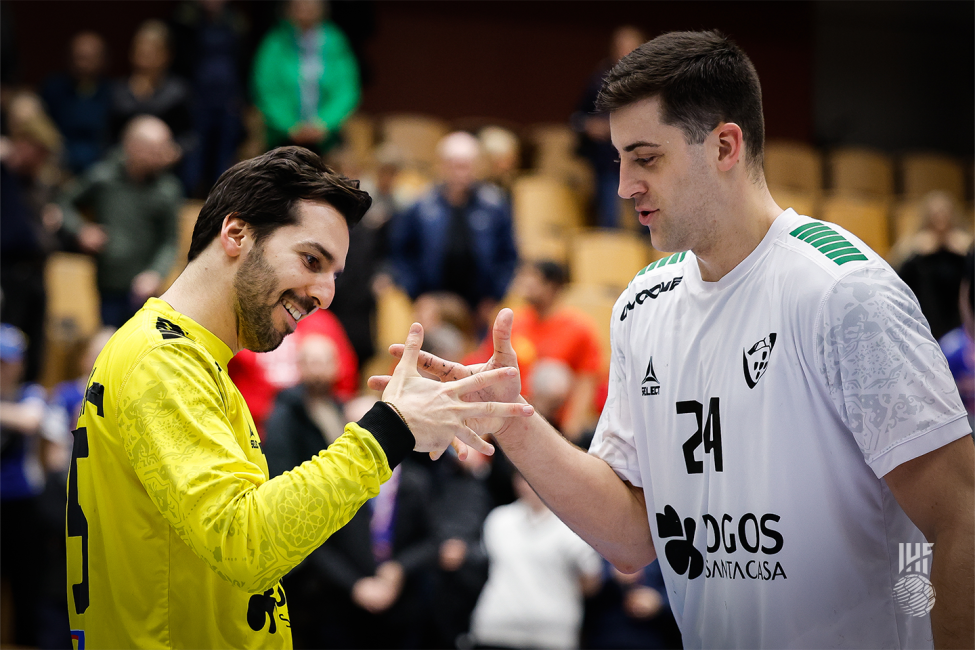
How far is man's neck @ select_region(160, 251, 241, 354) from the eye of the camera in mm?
2311

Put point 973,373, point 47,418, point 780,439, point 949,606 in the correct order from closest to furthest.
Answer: point 949,606 < point 780,439 < point 973,373 < point 47,418

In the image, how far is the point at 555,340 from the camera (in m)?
6.90

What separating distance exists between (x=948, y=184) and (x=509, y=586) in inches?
363

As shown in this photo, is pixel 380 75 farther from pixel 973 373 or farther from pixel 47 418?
pixel 973 373

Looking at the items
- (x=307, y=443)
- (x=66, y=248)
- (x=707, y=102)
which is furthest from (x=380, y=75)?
(x=707, y=102)

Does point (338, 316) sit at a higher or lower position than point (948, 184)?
lower

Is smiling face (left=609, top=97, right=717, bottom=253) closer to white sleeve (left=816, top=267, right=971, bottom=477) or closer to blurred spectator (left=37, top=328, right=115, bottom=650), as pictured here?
white sleeve (left=816, top=267, right=971, bottom=477)

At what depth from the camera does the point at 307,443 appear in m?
5.39

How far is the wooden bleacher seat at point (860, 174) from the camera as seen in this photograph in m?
12.1

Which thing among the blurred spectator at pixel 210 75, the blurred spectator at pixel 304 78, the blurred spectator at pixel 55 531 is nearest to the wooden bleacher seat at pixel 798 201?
the blurred spectator at pixel 304 78

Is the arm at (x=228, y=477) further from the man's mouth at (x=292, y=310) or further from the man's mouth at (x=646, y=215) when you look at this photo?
the man's mouth at (x=646, y=215)

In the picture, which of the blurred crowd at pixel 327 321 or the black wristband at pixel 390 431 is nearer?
the black wristband at pixel 390 431

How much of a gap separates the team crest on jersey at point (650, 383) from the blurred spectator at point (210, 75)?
6872mm

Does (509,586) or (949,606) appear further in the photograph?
(509,586)
